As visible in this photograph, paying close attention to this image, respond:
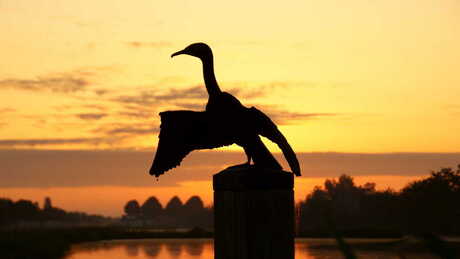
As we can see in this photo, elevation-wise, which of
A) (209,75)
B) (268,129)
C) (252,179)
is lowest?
(252,179)

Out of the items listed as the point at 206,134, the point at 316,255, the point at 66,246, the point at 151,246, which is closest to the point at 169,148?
the point at 206,134

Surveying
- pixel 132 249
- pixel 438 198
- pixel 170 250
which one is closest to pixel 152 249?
pixel 132 249

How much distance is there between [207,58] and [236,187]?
1.53 m

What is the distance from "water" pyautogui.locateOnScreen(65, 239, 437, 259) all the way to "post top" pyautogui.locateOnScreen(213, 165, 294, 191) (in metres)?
40.3

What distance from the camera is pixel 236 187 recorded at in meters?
3.18

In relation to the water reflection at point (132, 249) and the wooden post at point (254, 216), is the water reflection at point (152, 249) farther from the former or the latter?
the wooden post at point (254, 216)

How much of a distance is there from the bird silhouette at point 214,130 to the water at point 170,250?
39305mm

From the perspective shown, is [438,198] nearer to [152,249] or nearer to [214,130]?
[152,249]

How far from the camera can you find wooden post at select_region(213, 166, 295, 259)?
10.0 ft

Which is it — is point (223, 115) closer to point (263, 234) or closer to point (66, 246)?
point (263, 234)

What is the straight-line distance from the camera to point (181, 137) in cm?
451

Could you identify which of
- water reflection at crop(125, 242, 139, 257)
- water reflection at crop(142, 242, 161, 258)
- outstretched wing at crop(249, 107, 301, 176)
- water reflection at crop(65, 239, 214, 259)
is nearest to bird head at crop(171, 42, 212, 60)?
outstretched wing at crop(249, 107, 301, 176)

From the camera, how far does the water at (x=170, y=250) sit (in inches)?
1881

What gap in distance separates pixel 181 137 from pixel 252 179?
1.43 m
